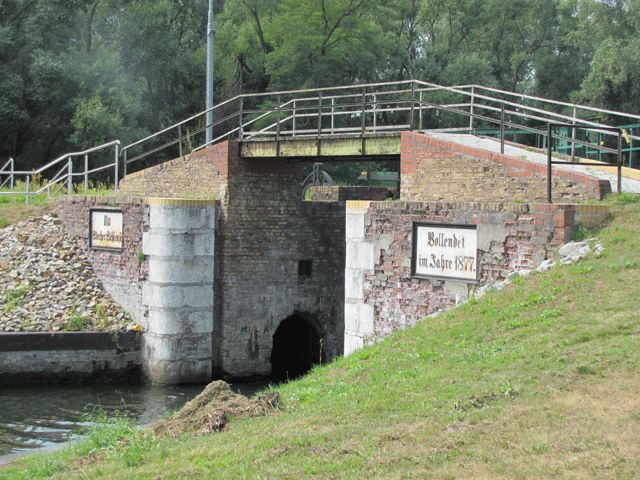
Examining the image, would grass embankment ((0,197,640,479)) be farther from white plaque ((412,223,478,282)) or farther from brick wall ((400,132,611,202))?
brick wall ((400,132,611,202))

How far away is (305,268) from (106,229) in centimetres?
482

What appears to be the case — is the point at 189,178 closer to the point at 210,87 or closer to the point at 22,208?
the point at 210,87

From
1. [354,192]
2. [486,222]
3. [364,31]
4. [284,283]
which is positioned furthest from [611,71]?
[486,222]

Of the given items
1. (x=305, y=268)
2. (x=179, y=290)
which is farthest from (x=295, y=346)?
(x=179, y=290)

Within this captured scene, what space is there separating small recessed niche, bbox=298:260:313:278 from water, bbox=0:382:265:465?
2903 mm

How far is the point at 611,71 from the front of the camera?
34312 millimetres

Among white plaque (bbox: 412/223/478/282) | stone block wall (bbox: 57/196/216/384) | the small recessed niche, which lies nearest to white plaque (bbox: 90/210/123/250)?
stone block wall (bbox: 57/196/216/384)

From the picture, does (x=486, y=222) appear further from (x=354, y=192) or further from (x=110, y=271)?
(x=110, y=271)

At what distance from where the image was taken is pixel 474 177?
16297 mm

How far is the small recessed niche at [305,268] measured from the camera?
23453mm

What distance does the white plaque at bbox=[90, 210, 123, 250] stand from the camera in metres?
22.8

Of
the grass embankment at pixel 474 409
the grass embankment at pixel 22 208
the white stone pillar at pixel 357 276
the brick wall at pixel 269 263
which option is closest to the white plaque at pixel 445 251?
the white stone pillar at pixel 357 276

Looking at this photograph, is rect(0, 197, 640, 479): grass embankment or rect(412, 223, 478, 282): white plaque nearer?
rect(0, 197, 640, 479): grass embankment

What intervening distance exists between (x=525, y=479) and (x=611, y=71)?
29380mm
